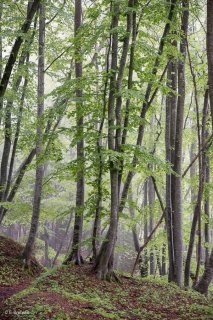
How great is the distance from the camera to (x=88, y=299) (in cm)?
678

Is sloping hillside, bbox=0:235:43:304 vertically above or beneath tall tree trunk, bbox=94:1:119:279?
beneath

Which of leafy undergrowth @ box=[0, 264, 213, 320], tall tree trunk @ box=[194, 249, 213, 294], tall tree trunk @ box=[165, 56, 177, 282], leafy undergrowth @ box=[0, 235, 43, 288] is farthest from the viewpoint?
→ tall tree trunk @ box=[165, 56, 177, 282]

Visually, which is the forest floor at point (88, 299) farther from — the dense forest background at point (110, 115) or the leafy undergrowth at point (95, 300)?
the dense forest background at point (110, 115)

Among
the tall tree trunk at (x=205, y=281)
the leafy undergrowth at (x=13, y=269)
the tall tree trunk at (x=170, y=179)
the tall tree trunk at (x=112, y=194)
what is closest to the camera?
the tall tree trunk at (x=112, y=194)

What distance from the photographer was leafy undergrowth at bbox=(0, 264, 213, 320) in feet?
17.4

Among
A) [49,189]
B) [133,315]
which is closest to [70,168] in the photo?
[133,315]

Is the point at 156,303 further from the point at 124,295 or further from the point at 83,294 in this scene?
the point at 83,294

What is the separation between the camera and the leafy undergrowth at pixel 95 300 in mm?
5309

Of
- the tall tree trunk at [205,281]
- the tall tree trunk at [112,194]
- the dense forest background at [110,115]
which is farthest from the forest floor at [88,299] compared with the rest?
the tall tree trunk at [205,281]

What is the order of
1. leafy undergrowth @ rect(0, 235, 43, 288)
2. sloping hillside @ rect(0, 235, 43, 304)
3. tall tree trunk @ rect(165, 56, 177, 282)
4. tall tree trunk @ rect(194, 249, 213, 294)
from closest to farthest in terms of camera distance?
sloping hillside @ rect(0, 235, 43, 304) < leafy undergrowth @ rect(0, 235, 43, 288) < tall tree trunk @ rect(194, 249, 213, 294) < tall tree trunk @ rect(165, 56, 177, 282)

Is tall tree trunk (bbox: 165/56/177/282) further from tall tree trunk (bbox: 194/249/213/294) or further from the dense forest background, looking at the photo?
tall tree trunk (bbox: 194/249/213/294)

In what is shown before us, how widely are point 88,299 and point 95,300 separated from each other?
147 millimetres

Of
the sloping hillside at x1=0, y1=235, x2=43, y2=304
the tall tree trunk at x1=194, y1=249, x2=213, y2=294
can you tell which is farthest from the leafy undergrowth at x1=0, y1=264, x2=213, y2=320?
the tall tree trunk at x1=194, y1=249, x2=213, y2=294

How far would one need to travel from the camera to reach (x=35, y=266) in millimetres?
10898
